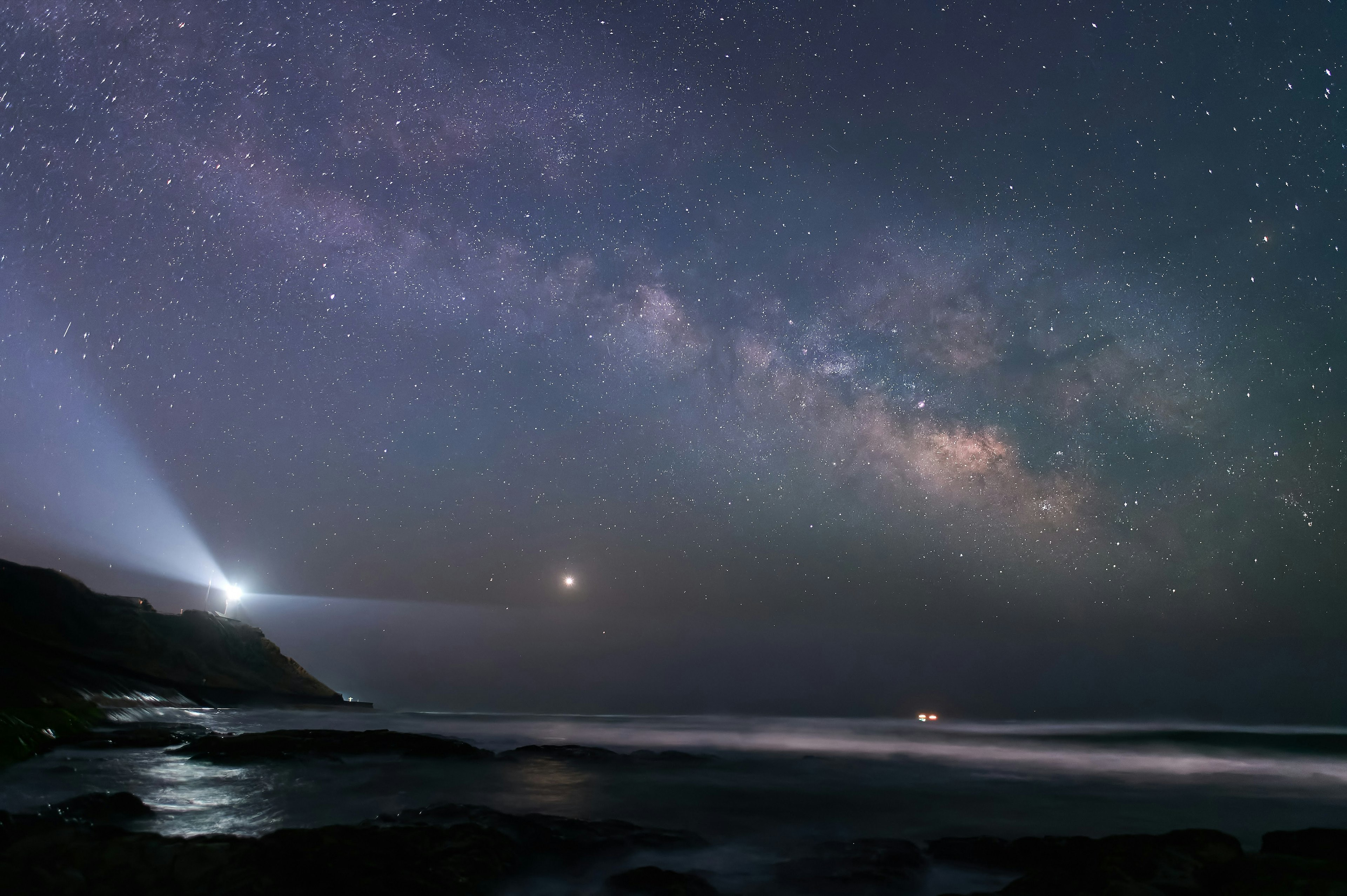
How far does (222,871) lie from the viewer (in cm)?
657

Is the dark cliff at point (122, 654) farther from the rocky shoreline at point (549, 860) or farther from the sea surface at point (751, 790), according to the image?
the rocky shoreline at point (549, 860)

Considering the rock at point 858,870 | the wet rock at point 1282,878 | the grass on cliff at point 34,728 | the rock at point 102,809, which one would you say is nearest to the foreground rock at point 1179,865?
the wet rock at point 1282,878

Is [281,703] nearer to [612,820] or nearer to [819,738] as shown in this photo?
[819,738]

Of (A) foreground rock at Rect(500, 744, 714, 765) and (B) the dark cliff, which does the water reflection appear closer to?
(A) foreground rock at Rect(500, 744, 714, 765)

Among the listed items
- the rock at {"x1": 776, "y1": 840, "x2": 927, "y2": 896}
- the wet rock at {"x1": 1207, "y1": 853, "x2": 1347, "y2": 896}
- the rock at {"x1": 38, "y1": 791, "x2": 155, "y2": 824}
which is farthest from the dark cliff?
the wet rock at {"x1": 1207, "y1": 853, "x2": 1347, "y2": 896}

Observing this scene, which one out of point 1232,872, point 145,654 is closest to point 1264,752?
point 1232,872

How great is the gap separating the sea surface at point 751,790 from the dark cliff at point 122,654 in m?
3.16

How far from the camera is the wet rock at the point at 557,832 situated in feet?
29.8

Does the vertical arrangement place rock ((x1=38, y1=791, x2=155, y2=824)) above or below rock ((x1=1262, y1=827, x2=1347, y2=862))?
below

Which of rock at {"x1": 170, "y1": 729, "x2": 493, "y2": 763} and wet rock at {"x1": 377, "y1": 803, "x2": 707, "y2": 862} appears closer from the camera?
wet rock at {"x1": 377, "y1": 803, "x2": 707, "y2": 862}

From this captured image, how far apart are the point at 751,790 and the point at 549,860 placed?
30.4 feet

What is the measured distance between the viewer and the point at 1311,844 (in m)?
8.33

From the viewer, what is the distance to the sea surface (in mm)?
11312

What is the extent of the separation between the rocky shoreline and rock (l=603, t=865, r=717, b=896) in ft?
0.07
